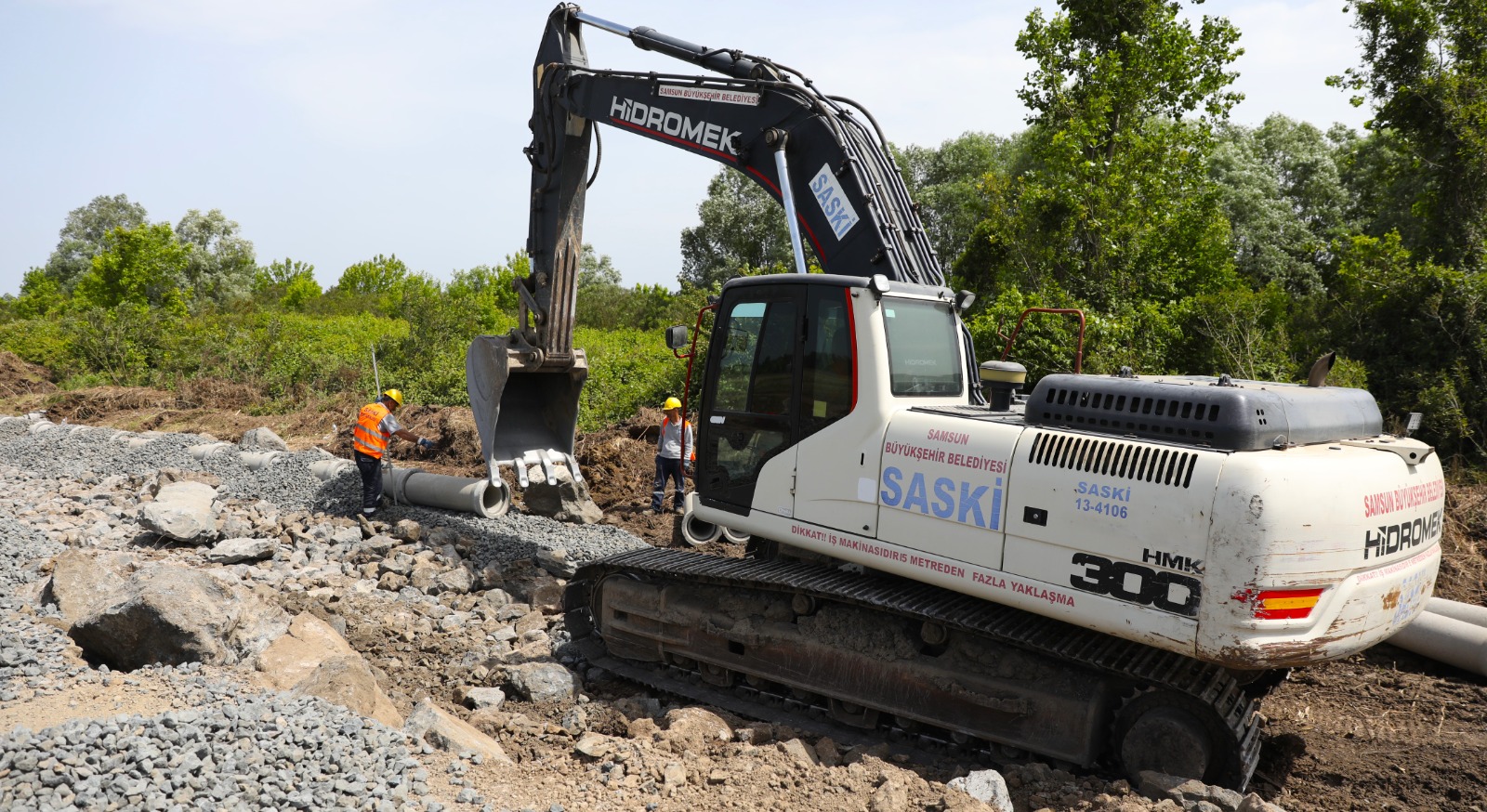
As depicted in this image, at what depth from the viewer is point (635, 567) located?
6.18 meters

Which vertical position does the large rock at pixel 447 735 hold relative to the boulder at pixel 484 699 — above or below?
above

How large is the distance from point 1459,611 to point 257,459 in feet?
41.2

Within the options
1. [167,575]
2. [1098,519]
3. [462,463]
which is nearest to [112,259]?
[462,463]

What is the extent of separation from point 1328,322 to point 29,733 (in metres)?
19.1

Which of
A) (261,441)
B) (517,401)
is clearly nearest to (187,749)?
(517,401)

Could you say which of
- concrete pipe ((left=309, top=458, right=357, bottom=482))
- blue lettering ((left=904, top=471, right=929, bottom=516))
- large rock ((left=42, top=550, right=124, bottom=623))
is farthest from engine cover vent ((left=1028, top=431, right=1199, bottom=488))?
concrete pipe ((left=309, top=458, right=357, bottom=482))

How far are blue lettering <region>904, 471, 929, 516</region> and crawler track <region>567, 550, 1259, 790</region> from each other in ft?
1.72

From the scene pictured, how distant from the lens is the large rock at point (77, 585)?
6.30 m

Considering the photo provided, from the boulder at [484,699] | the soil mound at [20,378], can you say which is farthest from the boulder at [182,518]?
the soil mound at [20,378]

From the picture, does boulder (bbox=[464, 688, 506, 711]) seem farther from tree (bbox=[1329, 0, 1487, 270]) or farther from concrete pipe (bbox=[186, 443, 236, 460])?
tree (bbox=[1329, 0, 1487, 270])

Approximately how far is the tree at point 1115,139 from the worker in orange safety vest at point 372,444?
457 inches

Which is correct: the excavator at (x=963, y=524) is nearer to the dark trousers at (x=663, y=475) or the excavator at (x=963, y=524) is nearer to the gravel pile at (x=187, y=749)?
the gravel pile at (x=187, y=749)

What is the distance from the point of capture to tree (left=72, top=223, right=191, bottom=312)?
1328 inches

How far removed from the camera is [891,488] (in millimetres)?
5121
